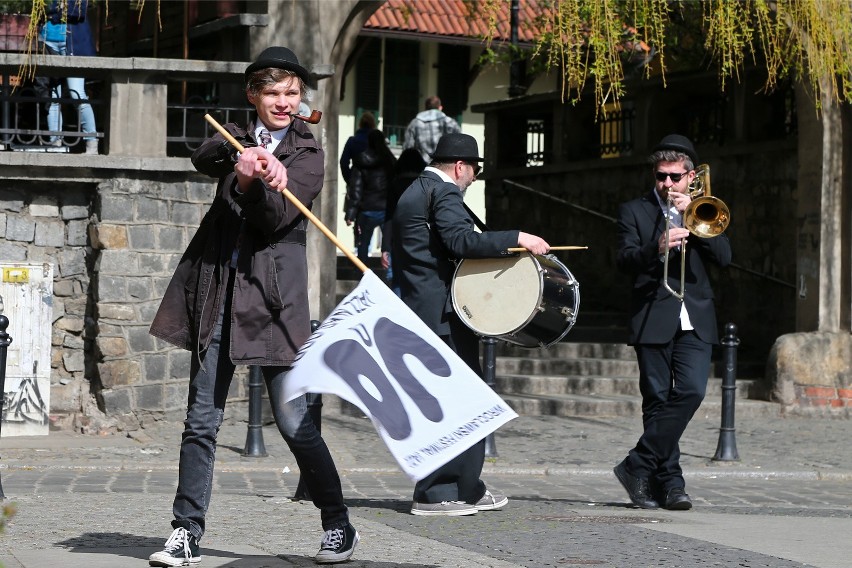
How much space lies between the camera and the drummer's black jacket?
303 inches

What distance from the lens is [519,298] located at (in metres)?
7.18

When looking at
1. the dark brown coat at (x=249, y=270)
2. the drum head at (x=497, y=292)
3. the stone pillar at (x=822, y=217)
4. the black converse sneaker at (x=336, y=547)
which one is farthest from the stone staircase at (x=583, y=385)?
the dark brown coat at (x=249, y=270)

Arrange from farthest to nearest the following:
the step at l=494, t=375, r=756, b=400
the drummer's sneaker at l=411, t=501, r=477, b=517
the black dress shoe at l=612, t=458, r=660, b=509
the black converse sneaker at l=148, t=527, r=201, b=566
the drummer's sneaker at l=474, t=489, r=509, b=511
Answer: the step at l=494, t=375, r=756, b=400 < the black dress shoe at l=612, t=458, r=660, b=509 < the drummer's sneaker at l=474, t=489, r=509, b=511 < the drummer's sneaker at l=411, t=501, r=477, b=517 < the black converse sneaker at l=148, t=527, r=201, b=566

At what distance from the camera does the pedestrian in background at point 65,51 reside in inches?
497

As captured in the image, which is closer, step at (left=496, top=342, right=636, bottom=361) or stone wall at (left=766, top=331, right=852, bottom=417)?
stone wall at (left=766, top=331, right=852, bottom=417)

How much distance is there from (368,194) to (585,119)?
4.58m

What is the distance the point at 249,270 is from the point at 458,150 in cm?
220

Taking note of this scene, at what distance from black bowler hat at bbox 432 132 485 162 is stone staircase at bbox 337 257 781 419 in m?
5.75

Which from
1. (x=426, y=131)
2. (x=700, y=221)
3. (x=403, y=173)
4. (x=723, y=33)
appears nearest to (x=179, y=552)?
(x=700, y=221)

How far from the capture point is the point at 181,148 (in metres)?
14.3

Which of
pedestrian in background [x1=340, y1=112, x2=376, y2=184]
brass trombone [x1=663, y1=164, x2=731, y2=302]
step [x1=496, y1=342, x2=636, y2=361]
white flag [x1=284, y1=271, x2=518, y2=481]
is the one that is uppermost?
pedestrian in background [x1=340, y1=112, x2=376, y2=184]

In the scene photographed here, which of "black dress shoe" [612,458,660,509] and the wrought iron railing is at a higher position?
the wrought iron railing

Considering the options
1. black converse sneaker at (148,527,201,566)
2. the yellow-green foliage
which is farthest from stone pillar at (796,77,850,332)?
black converse sneaker at (148,527,201,566)

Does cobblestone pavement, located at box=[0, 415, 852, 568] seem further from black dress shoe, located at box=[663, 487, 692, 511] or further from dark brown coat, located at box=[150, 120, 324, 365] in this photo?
dark brown coat, located at box=[150, 120, 324, 365]
